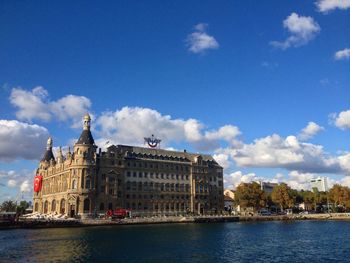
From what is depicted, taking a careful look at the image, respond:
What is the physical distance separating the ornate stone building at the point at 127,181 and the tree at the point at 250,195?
49.9 ft

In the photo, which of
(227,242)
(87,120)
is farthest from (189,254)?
(87,120)

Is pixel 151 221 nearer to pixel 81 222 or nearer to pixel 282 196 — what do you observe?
pixel 81 222

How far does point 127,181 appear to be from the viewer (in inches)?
6353

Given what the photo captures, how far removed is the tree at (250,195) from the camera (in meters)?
174

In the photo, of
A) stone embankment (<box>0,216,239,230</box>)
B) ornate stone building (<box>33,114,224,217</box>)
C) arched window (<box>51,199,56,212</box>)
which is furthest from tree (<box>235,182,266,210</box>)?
arched window (<box>51,199,56,212</box>)

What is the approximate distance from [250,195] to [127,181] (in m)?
54.8

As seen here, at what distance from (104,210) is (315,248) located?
3816 inches

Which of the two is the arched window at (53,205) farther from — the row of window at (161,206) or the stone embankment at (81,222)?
the stone embankment at (81,222)

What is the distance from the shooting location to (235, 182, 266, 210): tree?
572 ft

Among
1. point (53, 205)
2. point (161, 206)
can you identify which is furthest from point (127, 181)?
point (53, 205)

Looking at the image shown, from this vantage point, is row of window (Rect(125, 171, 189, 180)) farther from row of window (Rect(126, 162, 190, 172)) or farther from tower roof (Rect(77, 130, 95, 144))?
tower roof (Rect(77, 130, 95, 144))

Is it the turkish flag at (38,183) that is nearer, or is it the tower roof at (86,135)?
the tower roof at (86,135)

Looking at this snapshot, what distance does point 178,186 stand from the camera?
176 m

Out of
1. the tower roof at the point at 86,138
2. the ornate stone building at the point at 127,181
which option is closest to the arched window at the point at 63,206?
the ornate stone building at the point at 127,181
